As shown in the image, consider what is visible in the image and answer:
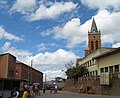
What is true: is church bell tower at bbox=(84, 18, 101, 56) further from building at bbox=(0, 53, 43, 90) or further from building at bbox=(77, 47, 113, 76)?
building at bbox=(77, 47, 113, 76)

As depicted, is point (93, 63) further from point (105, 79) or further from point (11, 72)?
point (105, 79)

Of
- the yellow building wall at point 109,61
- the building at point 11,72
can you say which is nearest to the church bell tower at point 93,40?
the building at point 11,72

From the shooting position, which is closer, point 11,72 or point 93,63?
point 11,72

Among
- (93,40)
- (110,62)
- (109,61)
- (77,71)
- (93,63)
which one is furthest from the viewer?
(93,40)

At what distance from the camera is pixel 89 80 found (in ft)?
187

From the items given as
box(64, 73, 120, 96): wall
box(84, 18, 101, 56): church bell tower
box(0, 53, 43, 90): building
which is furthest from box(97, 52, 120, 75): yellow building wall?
box(84, 18, 101, 56): church bell tower

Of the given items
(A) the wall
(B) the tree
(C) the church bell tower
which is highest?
(C) the church bell tower

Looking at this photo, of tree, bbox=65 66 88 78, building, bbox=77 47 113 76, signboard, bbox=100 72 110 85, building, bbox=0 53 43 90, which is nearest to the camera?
building, bbox=0 53 43 90

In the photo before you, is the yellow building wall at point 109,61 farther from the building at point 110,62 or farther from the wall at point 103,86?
the wall at point 103,86


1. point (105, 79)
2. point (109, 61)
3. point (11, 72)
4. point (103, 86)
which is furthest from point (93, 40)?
point (105, 79)

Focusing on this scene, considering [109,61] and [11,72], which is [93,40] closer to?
[11,72]

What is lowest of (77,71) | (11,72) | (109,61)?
(11,72)

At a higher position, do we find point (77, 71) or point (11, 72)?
point (77, 71)

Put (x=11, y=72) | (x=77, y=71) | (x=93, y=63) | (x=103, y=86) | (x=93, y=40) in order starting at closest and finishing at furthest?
(x=103, y=86) → (x=11, y=72) → (x=93, y=63) → (x=77, y=71) → (x=93, y=40)
